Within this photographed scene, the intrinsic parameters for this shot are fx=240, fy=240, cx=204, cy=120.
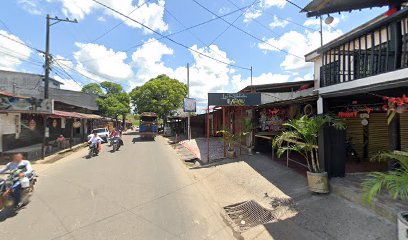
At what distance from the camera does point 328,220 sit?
5031 mm

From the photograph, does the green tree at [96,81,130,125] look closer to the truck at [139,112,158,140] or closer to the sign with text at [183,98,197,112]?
the truck at [139,112,158,140]

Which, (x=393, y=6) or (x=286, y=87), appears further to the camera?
(x=286, y=87)

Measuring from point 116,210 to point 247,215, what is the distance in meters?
3.42

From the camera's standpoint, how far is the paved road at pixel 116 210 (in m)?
5.05

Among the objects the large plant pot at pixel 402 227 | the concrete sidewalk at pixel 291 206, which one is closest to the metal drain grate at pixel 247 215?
the concrete sidewalk at pixel 291 206

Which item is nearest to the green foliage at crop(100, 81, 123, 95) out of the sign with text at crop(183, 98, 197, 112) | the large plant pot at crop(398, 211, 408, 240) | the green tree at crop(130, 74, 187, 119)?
the green tree at crop(130, 74, 187, 119)

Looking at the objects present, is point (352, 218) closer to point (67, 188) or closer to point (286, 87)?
point (67, 188)

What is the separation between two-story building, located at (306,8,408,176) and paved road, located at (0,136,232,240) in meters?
4.10

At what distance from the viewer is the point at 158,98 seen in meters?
42.7

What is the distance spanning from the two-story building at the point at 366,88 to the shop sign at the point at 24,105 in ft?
48.7

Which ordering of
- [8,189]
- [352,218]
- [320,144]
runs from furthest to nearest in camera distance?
[320,144] < [8,189] < [352,218]

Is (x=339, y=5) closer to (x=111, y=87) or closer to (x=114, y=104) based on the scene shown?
(x=114, y=104)

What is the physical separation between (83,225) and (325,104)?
7032 mm

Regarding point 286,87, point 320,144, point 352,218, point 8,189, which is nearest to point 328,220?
point 352,218
